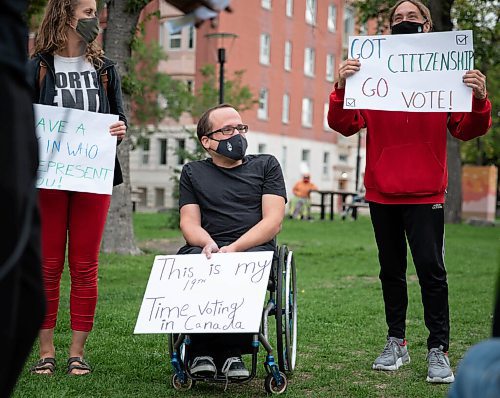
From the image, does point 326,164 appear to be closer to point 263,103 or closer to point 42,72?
point 263,103

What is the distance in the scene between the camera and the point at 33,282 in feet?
6.44

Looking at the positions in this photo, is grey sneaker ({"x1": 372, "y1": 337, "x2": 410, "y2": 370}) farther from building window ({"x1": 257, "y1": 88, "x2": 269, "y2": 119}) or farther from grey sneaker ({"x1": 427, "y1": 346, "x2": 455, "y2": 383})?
building window ({"x1": 257, "y1": 88, "x2": 269, "y2": 119})

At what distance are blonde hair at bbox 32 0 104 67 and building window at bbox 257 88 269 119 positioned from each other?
45.8 m

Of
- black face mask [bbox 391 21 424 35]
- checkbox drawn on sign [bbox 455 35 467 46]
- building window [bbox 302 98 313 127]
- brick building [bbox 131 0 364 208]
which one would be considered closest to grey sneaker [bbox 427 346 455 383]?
checkbox drawn on sign [bbox 455 35 467 46]

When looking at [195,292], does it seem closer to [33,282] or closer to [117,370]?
[117,370]

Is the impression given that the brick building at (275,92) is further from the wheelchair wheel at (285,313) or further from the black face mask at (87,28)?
the black face mask at (87,28)

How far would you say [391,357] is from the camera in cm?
534

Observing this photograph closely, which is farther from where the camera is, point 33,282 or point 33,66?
point 33,66

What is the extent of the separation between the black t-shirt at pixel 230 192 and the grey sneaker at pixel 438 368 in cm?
122

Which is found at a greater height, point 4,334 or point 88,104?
point 88,104

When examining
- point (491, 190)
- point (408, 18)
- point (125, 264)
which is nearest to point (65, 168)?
point (408, 18)

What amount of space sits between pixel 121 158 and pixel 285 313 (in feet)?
28.5

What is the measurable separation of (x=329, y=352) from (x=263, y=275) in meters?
1.58

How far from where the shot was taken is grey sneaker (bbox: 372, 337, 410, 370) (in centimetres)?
533
